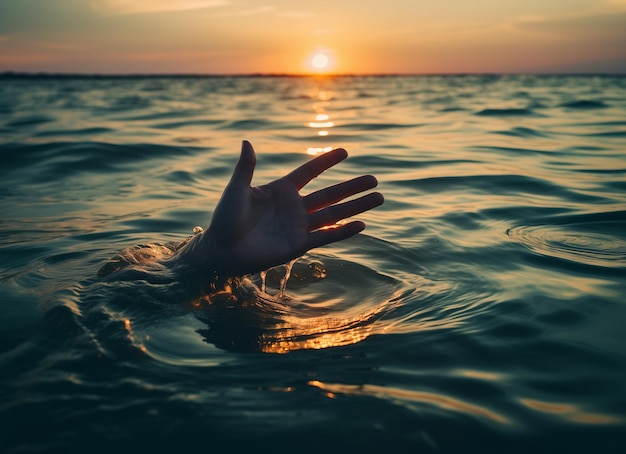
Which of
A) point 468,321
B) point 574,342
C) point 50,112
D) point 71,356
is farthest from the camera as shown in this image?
point 50,112

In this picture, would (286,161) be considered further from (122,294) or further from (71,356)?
(71,356)

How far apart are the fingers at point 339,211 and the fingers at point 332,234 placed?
72mm

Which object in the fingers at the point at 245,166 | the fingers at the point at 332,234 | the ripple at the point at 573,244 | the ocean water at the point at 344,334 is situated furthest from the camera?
the ripple at the point at 573,244

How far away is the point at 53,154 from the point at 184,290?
693 centimetres

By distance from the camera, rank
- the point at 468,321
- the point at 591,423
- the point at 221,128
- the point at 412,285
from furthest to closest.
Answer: the point at 221,128
the point at 412,285
the point at 468,321
the point at 591,423

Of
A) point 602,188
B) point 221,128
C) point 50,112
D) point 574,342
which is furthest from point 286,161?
point 50,112

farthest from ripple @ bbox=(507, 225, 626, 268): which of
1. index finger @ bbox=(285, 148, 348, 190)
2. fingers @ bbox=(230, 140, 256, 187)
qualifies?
fingers @ bbox=(230, 140, 256, 187)

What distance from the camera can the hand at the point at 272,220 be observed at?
10.2ft

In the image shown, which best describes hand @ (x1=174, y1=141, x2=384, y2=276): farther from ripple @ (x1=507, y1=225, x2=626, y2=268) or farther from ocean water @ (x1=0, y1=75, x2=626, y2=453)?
ripple @ (x1=507, y1=225, x2=626, y2=268)

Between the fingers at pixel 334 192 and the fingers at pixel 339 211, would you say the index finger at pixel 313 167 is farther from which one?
the fingers at pixel 339 211

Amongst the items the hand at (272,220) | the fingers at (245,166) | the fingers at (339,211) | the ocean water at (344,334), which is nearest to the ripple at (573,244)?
the ocean water at (344,334)

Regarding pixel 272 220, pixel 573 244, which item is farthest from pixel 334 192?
pixel 573 244

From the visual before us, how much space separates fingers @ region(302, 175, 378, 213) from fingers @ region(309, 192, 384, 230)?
6cm

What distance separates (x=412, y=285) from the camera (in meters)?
3.66
